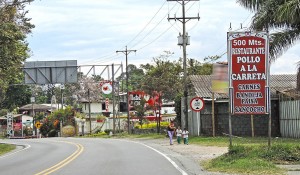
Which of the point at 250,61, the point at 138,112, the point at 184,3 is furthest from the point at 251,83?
the point at 138,112

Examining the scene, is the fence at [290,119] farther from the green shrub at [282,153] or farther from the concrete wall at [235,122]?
the green shrub at [282,153]

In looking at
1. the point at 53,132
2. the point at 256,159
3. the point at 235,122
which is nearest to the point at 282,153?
the point at 256,159

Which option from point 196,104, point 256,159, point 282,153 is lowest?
point 256,159

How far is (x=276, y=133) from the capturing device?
3625cm

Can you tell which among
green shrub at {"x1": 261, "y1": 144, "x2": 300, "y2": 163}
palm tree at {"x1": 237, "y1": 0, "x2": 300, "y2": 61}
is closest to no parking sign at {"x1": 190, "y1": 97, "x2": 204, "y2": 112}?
palm tree at {"x1": 237, "y1": 0, "x2": 300, "y2": 61}

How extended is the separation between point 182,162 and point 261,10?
7.07 metres

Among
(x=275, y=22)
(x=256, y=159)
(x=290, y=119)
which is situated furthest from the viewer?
(x=290, y=119)

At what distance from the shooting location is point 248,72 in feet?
58.2

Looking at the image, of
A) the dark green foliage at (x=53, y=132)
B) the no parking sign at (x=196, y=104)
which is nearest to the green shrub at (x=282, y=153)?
the no parking sign at (x=196, y=104)

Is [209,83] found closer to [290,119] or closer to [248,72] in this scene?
[290,119]

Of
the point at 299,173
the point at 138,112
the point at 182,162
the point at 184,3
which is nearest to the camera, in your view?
the point at 299,173

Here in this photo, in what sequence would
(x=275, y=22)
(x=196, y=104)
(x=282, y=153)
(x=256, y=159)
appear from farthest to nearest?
1. (x=196, y=104)
2. (x=275, y=22)
3. (x=282, y=153)
4. (x=256, y=159)

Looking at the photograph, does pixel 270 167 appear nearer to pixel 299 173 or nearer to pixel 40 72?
pixel 299 173

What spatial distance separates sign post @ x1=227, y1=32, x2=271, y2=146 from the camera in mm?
17438
